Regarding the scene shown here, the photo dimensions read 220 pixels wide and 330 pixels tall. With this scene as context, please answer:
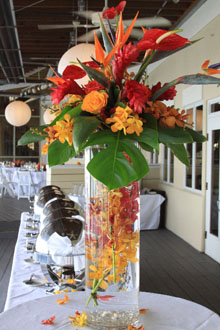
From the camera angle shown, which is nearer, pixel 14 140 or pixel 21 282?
pixel 21 282

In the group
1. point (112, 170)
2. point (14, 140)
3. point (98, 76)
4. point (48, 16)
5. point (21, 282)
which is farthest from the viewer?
point (14, 140)

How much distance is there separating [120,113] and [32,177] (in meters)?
9.33

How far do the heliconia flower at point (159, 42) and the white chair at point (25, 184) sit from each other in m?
9.14

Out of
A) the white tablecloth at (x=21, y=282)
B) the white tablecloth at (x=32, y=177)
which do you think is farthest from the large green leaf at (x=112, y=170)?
the white tablecloth at (x=32, y=177)

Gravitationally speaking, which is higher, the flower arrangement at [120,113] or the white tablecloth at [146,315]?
the flower arrangement at [120,113]

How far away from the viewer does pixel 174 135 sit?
970 millimetres

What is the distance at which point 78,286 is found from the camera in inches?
66.6

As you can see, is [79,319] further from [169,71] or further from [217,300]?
[169,71]

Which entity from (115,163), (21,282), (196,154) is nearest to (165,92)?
(115,163)

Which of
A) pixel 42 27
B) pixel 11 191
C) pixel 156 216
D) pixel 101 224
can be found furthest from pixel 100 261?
pixel 11 191

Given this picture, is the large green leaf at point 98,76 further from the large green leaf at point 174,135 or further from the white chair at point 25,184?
the white chair at point 25,184

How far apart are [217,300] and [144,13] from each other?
4144 millimetres

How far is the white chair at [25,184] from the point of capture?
989cm

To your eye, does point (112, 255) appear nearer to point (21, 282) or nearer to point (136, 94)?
point (136, 94)
